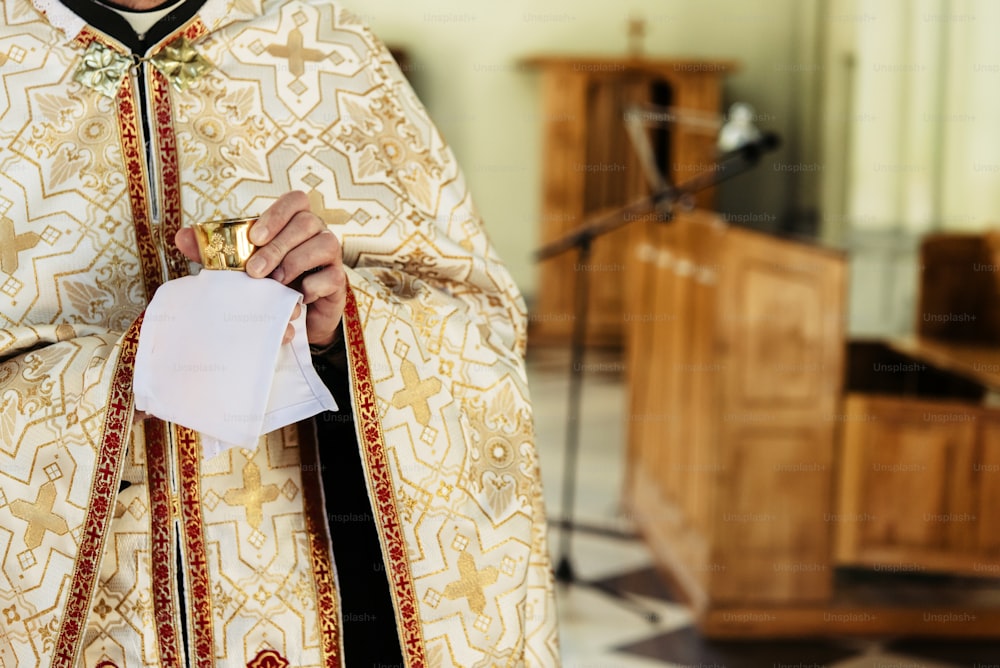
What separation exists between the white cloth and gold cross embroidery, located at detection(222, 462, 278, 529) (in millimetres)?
215

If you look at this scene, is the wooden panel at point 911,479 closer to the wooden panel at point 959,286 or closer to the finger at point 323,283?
the wooden panel at point 959,286

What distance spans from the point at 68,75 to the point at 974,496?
313 centimetres

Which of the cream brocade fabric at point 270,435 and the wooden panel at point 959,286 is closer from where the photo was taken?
the cream brocade fabric at point 270,435

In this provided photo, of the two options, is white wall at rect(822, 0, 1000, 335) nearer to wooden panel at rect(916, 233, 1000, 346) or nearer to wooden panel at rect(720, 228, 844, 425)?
wooden panel at rect(916, 233, 1000, 346)

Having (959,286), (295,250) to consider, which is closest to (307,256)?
(295,250)

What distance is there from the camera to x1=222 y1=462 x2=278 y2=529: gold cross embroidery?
152 cm

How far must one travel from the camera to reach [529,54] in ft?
33.6

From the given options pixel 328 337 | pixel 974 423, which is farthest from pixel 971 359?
pixel 328 337

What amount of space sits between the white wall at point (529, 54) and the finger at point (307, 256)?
9.01m

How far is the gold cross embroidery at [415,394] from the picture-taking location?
1.54 m

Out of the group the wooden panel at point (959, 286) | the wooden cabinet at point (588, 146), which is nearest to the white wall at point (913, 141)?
the wooden panel at point (959, 286)

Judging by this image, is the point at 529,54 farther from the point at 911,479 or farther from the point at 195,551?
the point at 195,551

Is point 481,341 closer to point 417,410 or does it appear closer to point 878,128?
point 417,410

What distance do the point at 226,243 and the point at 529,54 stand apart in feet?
30.5
